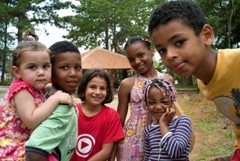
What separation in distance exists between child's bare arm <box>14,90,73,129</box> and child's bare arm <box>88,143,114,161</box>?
32.1 inches

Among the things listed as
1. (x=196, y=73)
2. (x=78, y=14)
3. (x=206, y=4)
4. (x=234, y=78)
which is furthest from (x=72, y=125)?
(x=78, y=14)

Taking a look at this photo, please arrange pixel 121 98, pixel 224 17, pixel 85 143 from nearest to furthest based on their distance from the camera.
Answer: pixel 85 143 < pixel 121 98 < pixel 224 17

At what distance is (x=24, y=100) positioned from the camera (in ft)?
6.17

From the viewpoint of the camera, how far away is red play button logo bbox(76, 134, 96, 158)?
266 centimetres

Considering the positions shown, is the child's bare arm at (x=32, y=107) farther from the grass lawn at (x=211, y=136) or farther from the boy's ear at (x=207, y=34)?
the grass lawn at (x=211, y=136)

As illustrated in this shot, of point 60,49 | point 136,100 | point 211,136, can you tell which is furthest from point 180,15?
point 211,136

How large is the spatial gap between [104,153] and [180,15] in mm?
1172

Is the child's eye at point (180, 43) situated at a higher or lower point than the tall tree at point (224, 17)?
lower

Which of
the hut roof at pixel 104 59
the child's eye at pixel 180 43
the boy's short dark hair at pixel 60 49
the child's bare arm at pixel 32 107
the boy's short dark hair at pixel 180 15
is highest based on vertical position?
the hut roof at pixel 104 59

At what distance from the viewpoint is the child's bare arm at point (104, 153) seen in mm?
2598

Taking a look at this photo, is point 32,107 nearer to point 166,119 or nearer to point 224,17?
point 166,119

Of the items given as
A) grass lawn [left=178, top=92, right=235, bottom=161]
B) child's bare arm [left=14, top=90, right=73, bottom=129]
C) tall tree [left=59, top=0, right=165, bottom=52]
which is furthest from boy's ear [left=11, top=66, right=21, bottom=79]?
tall tree [left=59, top=0, right=165, bottom=52]

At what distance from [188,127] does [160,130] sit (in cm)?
20

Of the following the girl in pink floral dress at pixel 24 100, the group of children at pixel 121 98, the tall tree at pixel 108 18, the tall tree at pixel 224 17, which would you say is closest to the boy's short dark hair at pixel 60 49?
the group of children at pixel 121 98
